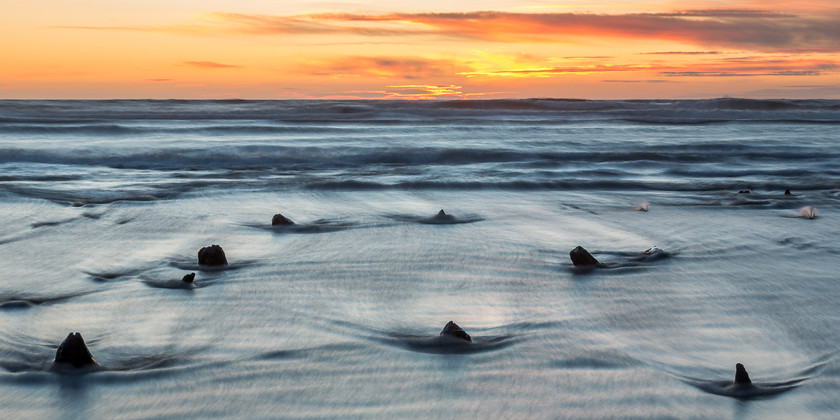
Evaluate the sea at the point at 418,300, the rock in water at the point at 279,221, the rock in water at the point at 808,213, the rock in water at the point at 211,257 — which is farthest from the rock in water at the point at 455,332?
the rock in water at the point at 808,213

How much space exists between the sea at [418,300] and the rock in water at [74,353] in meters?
0.02

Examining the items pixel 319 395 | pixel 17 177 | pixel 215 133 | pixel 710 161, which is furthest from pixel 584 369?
pixel 215 133

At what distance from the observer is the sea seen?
6.20ft

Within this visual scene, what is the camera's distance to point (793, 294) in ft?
9.54

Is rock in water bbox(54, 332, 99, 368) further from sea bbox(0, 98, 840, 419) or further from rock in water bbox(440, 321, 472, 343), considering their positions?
rock in water bbox(440, 321, 472, 343)

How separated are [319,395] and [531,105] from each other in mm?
29630

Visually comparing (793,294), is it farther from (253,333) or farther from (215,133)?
(215,133)

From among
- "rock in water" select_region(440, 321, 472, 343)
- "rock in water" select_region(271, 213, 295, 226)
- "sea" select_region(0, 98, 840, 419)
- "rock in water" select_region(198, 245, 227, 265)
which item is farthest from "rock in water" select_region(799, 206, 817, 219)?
"rock in water" select_region(198, 245, 227, 265)

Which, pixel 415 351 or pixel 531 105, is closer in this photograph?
pixel 415 351

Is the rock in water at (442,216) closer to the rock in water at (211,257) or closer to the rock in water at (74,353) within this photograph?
the rock in water at (211,257)

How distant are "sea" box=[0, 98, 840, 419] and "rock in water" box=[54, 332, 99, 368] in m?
0.02

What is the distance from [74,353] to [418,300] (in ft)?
4.05

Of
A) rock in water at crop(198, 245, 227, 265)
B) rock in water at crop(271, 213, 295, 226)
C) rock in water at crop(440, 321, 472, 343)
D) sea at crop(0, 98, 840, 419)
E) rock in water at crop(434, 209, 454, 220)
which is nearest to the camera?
sea at crop(0, 98, 840, 419)

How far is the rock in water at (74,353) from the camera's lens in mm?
1990
